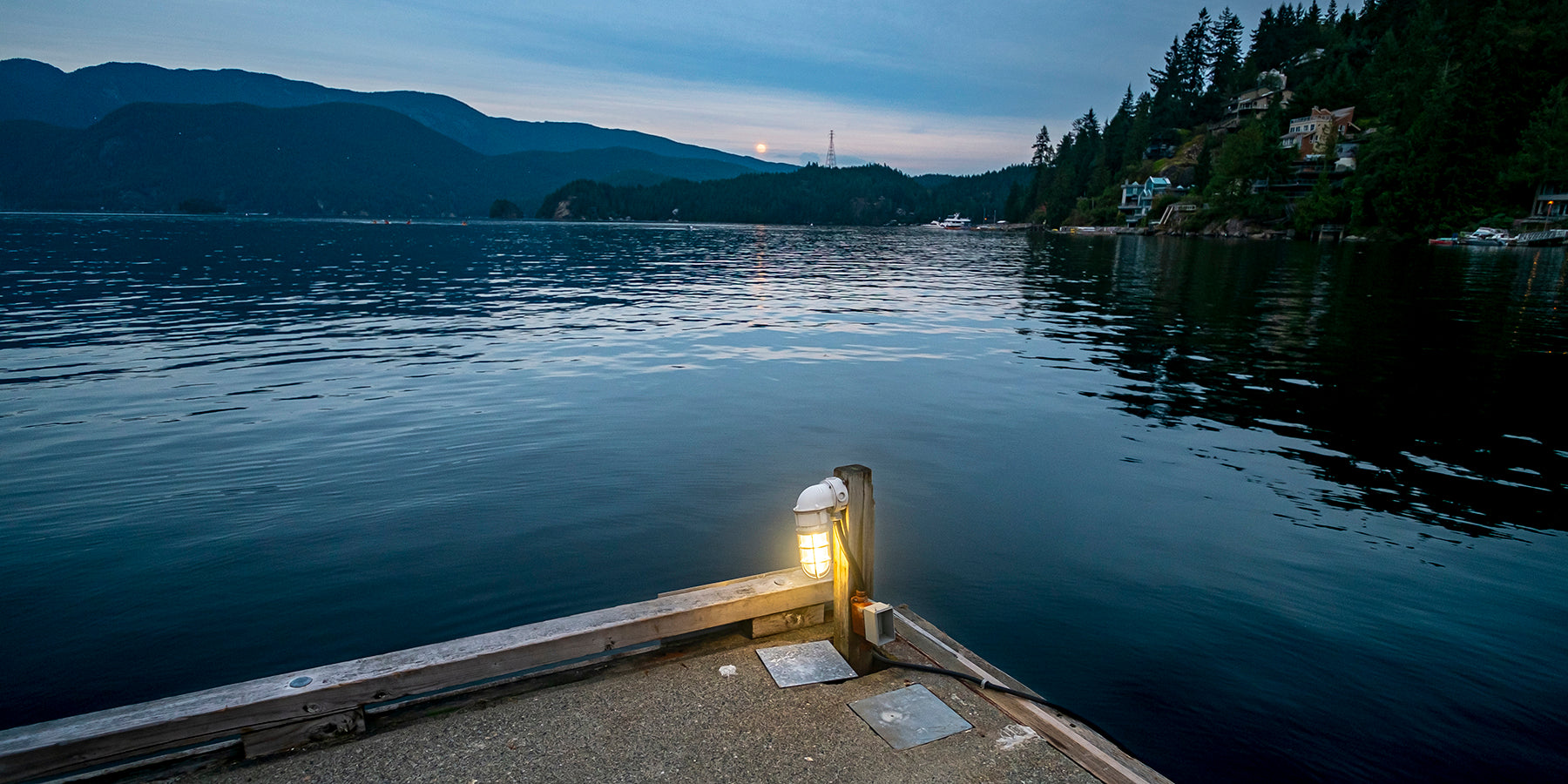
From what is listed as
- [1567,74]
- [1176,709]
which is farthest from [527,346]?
[1567,74]

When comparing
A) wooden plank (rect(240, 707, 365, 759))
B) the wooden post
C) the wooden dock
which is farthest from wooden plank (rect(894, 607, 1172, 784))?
wooden plank (rect(240, 707, 365, 759))

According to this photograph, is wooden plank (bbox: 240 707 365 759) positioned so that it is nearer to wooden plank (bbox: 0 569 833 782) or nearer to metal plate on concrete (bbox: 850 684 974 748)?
wooden plank (bbox: 0 569 833 782)

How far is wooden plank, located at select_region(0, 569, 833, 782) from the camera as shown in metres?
4.62

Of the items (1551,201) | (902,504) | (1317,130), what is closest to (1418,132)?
(1551,201)

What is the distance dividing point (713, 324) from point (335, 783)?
2677 cm

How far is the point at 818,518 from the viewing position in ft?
19.9

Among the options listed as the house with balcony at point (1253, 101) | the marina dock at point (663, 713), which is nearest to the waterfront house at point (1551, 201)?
the house with balcony at point (1253, 101)

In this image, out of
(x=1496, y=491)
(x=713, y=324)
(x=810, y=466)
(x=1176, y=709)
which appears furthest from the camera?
(x=713, y=324)

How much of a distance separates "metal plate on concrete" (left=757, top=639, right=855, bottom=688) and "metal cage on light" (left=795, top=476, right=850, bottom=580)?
0.66m

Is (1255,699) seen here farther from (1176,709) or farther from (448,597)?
(448,597)

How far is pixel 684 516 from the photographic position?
11.3m

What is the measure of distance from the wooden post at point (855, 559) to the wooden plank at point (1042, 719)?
1.67 feet

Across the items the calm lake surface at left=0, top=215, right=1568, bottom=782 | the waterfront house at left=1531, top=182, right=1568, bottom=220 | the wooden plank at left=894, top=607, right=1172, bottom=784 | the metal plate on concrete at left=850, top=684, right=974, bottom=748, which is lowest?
the calm lake surface at left=0, top=215, right=1568, bottom=782

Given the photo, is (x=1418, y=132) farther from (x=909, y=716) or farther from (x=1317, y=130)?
(x=909, y=716)
